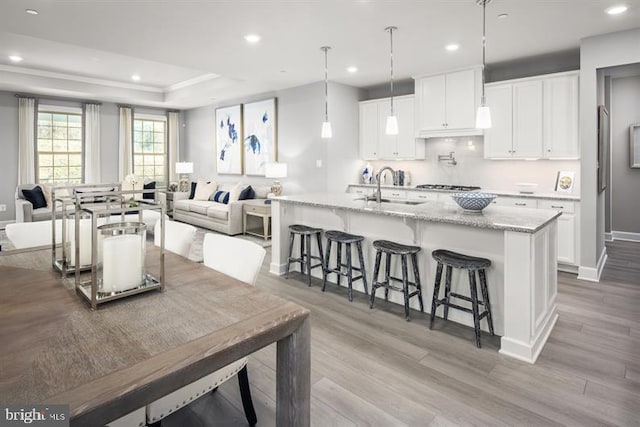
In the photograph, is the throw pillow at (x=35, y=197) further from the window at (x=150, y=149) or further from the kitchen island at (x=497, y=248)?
the kitchen island at (x=497, y=248)

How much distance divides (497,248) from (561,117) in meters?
2.81

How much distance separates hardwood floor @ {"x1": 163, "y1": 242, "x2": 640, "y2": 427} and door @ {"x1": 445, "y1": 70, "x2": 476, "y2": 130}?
9.77ft

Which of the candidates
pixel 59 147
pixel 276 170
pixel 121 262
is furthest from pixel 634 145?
pixel 59 147

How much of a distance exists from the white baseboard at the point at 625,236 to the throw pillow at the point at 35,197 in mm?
9809

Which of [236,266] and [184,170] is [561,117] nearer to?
[236,266]

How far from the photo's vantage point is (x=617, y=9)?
339 cm

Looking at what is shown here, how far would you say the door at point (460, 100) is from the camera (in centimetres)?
529

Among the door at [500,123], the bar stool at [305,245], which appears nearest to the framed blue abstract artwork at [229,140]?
the bar stool at [305,245]

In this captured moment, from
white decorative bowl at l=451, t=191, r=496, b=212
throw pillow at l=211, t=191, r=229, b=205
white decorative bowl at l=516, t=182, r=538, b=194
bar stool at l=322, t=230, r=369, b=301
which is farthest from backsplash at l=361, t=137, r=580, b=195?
throw pillow at l=211, t=191, r=229, b=205

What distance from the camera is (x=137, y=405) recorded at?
0.89 metres

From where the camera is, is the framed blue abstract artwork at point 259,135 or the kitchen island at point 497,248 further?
the framed blue abstract artwork at point 259,135

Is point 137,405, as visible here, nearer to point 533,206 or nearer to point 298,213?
point 298,213

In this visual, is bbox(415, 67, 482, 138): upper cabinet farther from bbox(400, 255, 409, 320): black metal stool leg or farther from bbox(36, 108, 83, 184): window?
bbox(36, 108, 83, 184): window

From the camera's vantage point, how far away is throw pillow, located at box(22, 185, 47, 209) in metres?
6.61
